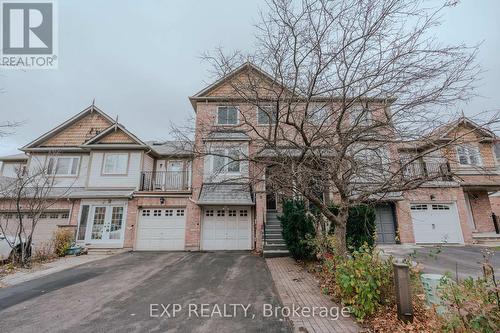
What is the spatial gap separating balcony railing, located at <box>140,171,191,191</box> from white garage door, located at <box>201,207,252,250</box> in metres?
2.94

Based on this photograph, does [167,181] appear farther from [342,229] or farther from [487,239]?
[487,239]

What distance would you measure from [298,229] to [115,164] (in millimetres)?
12327

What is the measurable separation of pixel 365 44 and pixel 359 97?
1.16 meters

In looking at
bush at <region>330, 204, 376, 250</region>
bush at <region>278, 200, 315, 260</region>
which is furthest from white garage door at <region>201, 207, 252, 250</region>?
bush at <region>330, 204, 376, 250</region>

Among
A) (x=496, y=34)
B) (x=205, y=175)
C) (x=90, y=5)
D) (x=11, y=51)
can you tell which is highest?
(x=90, y=5)

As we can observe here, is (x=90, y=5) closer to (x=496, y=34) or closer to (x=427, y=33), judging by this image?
(x=427, y=33)

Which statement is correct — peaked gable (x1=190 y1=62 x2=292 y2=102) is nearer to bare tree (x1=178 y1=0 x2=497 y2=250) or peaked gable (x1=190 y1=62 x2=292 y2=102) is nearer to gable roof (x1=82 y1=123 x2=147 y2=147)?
bare tree (x1=178 y1=0 x2=497 y2=250)

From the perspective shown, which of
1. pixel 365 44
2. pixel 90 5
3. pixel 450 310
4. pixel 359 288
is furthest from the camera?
pixel 90 5

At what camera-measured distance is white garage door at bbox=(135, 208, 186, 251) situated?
13266mm

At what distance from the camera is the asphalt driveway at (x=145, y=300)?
4.22m

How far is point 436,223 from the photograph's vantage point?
13703 mm

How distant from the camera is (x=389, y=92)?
17.0 feet

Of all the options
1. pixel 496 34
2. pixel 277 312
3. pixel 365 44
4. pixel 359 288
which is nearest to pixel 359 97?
pixel 365 44

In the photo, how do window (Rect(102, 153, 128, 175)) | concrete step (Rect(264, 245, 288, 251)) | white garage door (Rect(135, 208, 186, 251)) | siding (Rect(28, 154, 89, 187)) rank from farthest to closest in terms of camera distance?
siding (Rect(28, 154, 89, 187)) < window (Rect(102, 153, 128, 175)) < white garage door (Rect(135, 208, 186, 251)) < concrete step (Rect(264, 245, 288, 251))
